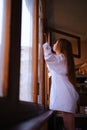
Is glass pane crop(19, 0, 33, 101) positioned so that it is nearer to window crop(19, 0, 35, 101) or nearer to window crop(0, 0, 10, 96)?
window crop(19, 0, 35, 101)

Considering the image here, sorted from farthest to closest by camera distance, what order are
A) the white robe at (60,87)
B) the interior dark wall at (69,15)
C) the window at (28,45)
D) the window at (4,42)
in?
the interior dark wall at (69,15) → the white robe at (60,87) → the window at (28,45) → the window at (4,42)

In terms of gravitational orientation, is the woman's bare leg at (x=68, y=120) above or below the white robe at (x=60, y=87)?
below

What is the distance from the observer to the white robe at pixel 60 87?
6.49 feet

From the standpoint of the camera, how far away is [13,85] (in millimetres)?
1201

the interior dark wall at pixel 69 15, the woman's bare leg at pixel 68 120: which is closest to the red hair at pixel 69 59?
the woman's bare leg at pixel 68 120

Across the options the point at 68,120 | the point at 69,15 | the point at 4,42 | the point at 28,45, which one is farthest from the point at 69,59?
the point at 69,15

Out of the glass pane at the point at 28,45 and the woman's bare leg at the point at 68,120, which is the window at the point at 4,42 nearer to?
the glass pane at the point at 28,45

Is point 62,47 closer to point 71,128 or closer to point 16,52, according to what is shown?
point 71,128

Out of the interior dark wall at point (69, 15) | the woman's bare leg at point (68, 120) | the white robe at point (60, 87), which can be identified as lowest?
the woman's bare leg at point (68, 120)

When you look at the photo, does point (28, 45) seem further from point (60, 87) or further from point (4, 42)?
point (4, 42)

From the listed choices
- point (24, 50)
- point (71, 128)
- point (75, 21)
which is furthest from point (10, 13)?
point (75, 21)

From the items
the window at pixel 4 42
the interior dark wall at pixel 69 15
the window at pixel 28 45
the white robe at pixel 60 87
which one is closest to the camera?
the window at pixel 4 42

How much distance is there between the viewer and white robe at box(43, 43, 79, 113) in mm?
1979

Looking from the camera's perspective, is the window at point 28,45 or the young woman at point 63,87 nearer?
the window at point 28,45
